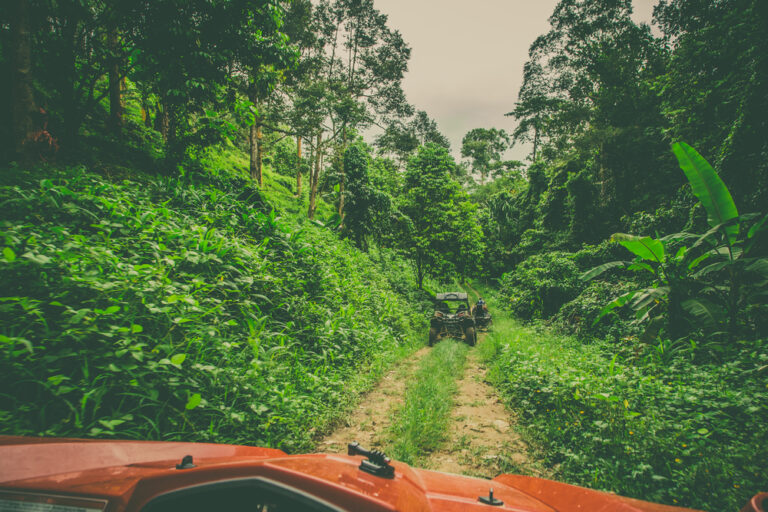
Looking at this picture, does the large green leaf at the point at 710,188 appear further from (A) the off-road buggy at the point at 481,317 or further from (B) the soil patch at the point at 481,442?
(A) the off-road buggy at the point at 481,317

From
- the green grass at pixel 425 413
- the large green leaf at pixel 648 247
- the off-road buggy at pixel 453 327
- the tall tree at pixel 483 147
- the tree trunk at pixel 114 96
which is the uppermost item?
the tall tree at pixel 483 147

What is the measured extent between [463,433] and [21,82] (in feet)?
30.7

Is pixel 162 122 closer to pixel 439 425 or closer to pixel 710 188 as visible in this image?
pixel 439 425

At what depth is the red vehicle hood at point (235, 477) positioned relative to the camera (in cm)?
98

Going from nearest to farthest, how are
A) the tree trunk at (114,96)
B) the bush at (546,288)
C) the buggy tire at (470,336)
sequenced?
the tree trunk at (114,96) < the buggy tire at (470,336) < the bush at (546,288)

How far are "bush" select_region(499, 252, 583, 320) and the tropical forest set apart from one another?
136mm

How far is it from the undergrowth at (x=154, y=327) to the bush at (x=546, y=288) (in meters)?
8.03

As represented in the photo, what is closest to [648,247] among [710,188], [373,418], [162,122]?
[710,188]

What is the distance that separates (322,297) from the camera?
6.78m

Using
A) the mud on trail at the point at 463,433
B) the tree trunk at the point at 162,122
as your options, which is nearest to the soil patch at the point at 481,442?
the mud on trail at the point at 463,433

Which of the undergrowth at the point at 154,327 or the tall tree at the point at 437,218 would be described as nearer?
the undergrowth at the point at 154,327

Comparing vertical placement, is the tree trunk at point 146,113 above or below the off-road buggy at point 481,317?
above

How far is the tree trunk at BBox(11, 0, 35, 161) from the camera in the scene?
5.04 meters

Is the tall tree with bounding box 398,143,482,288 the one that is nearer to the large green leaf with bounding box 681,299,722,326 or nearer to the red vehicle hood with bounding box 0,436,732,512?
the large green leaf with bounding box 681,299,722,326
